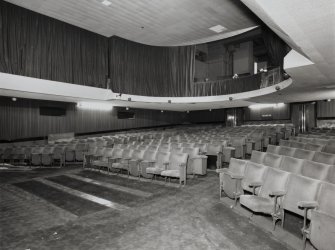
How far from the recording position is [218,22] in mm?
9344

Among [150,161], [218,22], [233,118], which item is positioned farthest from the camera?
[233,118]

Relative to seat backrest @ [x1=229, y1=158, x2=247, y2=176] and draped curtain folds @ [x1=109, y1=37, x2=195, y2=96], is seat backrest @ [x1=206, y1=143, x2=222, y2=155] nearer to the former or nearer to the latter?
seat backrest @ [x1=229, y1=158, x2=247, y2=176]

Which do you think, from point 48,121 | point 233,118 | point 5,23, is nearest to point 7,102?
point 48,121

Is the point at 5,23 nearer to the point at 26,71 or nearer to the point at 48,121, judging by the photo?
the point at 26,71

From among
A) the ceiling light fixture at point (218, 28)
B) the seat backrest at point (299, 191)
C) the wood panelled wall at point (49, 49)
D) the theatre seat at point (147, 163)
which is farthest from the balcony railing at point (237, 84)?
the seat backrest at point (299, 191)

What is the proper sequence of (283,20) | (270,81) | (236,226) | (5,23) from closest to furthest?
(283,20) < (236,226) < (5,23) < (270,81)

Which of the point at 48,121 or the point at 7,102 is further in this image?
the point at 48,121

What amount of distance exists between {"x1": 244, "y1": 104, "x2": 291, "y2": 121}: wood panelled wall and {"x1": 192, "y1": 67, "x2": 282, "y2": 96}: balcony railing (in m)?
4.55

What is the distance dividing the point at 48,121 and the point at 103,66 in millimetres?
3534

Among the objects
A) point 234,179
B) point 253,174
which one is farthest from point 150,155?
point 253,174

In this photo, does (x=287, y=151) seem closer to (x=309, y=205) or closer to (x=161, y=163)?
(x=161, y=163)

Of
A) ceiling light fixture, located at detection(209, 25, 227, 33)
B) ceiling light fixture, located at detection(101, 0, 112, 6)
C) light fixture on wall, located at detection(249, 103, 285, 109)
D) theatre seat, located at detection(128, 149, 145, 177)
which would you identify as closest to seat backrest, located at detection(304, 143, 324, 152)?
theatre seat, located at detection(128, 149, 145, 177)

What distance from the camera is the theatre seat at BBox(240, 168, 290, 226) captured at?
2537 mm

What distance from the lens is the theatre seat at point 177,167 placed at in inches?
173
